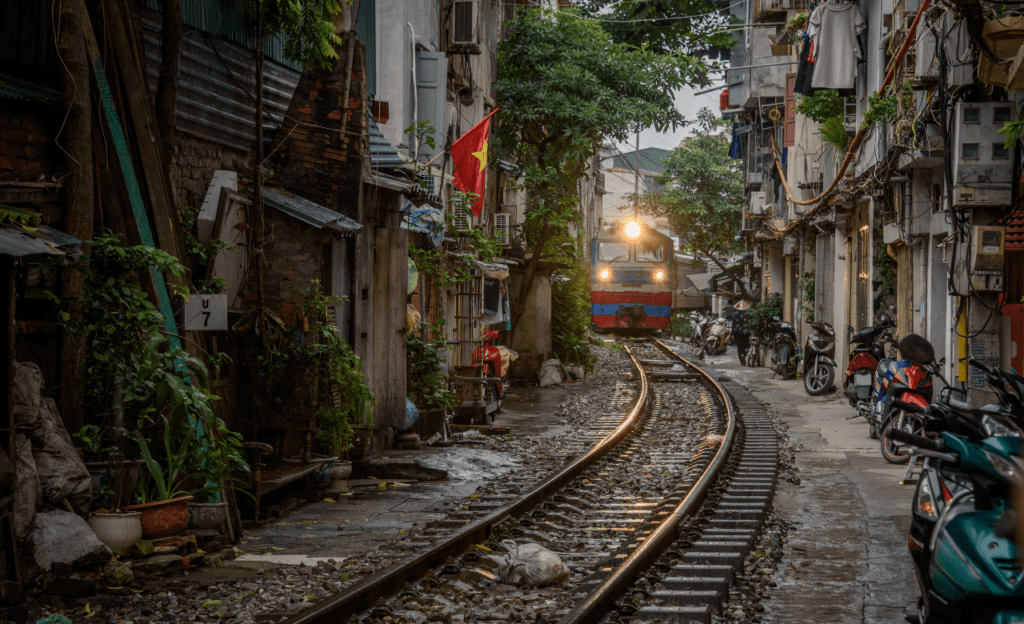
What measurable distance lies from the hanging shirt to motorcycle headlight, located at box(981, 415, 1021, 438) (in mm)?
15267

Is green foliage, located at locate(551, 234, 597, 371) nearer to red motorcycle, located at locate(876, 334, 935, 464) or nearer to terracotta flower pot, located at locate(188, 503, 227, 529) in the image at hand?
red motorcycle, located at locate(876, 334, 935, 464)

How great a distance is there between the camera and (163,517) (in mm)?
6824

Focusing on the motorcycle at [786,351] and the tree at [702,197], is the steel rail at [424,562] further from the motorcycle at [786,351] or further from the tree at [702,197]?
the tree at [702,197]

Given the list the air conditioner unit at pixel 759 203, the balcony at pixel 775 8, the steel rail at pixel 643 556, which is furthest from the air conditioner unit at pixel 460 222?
the air conditioner unit at pixel 759 203

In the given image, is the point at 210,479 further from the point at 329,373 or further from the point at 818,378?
the point at 818,378

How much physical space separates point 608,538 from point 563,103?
623 inches

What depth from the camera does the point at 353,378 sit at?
33.2ft

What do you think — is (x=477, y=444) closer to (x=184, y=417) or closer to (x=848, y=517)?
(x=848, y=517)

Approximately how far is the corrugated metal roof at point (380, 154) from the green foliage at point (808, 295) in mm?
14782

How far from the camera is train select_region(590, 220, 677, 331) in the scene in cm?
3322

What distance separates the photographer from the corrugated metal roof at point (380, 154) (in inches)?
488

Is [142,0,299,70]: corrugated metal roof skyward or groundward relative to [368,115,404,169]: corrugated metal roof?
skyward

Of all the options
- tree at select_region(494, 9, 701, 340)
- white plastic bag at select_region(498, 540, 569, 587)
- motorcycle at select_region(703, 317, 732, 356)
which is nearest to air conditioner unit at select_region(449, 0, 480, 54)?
tree at select_region(494, 9, 701, 340)

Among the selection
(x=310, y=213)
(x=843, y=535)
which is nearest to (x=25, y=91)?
(x=310, y=213)
